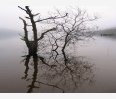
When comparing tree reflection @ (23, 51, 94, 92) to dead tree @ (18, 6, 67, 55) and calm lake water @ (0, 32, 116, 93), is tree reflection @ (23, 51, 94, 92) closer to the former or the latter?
calm lake water @ (0, 32, 116, 93)

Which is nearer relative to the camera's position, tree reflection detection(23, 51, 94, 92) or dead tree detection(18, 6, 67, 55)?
tree reflection detection(23, 51, 94, 92)

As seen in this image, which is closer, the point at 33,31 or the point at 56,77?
the point at 56,77

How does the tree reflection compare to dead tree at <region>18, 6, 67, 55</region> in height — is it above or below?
below

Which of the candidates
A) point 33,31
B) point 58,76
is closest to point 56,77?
point 58,76

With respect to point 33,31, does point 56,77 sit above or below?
below

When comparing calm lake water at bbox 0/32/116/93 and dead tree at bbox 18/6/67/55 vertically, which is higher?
dead tree at bbox 18/6/67/55

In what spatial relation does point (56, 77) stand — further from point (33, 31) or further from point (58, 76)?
point (33, 31)

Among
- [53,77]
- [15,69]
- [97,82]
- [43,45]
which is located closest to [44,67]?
[15,69]

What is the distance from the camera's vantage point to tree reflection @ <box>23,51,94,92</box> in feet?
13.9

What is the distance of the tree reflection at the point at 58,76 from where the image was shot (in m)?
4.23

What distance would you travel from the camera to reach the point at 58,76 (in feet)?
16.2

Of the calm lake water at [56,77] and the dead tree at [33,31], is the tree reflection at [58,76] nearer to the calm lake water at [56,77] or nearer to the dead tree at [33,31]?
the calm lake water at [56,77]

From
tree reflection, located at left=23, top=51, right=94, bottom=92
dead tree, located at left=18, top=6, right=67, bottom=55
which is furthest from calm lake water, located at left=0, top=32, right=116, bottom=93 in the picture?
dead tree, located at left=18, top=6, right=67, bottom=55

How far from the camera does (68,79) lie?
473 centimetres
